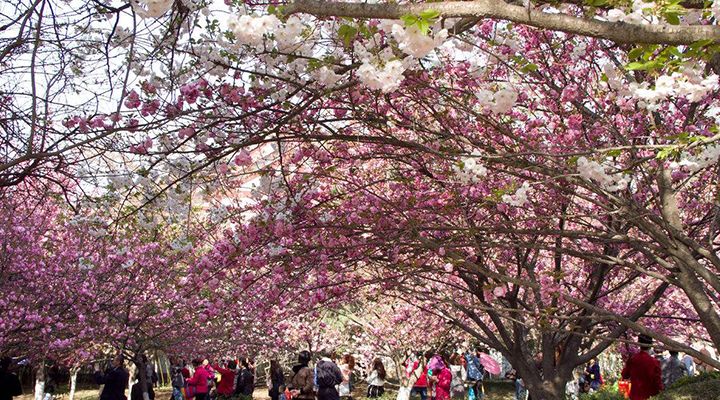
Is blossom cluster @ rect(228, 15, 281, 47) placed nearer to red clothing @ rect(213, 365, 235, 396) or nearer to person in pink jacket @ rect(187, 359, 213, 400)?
person in pink jacket @ rect(187, 359, 213, 400)

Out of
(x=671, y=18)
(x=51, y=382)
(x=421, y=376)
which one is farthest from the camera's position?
(x=51, y=382)

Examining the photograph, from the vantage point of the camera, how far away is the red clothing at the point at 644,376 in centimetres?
873

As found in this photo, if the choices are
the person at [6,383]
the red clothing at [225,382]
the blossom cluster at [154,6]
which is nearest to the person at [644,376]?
the blossom cluster at [154,6]

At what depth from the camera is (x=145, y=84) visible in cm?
566

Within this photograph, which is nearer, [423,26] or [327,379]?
[423,26]

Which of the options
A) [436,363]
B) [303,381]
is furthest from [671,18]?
[436,363]

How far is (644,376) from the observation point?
8.74m

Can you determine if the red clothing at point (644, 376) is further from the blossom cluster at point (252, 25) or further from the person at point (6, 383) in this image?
the person at point (6, 383)

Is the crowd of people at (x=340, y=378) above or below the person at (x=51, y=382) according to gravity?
below

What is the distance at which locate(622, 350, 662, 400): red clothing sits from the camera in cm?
873

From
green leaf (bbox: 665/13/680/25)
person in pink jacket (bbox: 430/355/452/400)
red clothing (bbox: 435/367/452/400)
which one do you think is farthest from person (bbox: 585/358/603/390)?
green leaf (bbox: 665/13/680/25)

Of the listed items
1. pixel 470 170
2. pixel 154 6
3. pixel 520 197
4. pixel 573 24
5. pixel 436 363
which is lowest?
pixel 436 363

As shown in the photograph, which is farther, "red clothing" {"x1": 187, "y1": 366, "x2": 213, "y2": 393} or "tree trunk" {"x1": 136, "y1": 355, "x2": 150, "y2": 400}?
"tree trunk" {"x1": 136, "y1": 355, "x2": 150, "y2": 400}

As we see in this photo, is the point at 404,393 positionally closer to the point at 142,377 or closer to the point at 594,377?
the point at 142,377
